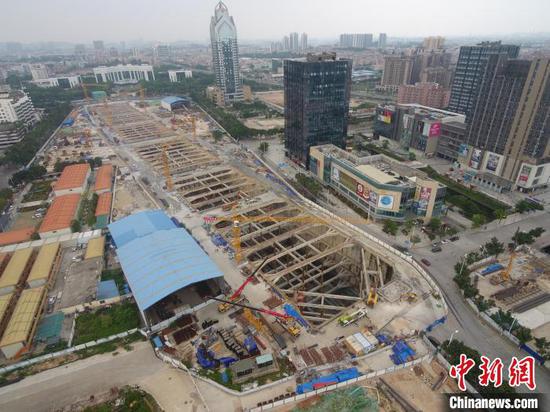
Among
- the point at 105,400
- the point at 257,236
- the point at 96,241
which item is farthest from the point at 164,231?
the point at 105,400

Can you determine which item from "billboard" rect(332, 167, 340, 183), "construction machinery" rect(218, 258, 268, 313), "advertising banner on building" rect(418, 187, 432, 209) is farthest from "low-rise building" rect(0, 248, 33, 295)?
"advertising banner on building" rect(418, 187, 432, 209)

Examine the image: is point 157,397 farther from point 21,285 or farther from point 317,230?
point 317,230

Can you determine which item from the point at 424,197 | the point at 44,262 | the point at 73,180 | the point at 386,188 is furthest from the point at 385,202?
the point at 73,180

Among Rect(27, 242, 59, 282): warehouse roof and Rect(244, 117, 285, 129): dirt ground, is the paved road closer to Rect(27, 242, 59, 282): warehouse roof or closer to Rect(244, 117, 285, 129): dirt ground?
Rect(27, 242, 59, 282): warehouse roof

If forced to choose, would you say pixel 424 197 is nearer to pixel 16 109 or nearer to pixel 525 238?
pixel 525 238

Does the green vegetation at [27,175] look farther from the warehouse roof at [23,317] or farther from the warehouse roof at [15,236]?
the warehouse roof at [23,317]

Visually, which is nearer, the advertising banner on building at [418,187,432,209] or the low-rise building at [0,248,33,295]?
the low-rise building at [0,248,33,295]

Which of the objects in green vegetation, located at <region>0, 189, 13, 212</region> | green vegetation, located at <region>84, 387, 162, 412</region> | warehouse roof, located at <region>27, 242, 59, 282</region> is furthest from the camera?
green vegetation, located at <region>0, 189, 13, 212</region>

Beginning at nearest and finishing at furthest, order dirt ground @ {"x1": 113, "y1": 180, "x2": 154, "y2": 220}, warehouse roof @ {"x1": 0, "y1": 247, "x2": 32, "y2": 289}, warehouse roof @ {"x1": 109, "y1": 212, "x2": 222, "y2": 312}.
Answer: warehouse roof @ {"x1": 109, "y1": 212, "x2": 222, "y2": 312}, warehouse roof @ {"x1": 0, "y1": 247, "x2": 32, "y2": 289}, dirt ground @ {"x1": 113, "y1": 180, "x2": 154, "y2": 220}
